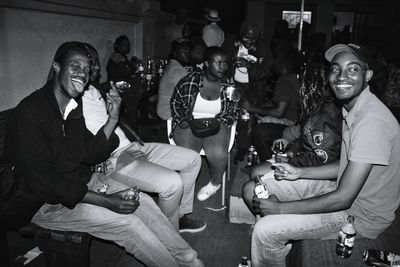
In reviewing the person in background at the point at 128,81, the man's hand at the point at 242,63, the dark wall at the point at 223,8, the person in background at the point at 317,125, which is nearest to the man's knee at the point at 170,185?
the person in background at the point at 317,125

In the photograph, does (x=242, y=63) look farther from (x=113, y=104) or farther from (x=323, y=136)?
(x=113, y=104)

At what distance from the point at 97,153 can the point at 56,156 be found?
1.14ft

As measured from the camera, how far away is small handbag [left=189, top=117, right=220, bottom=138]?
349cm

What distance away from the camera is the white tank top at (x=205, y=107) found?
3682 millimetres

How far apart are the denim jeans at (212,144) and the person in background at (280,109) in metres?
0.44

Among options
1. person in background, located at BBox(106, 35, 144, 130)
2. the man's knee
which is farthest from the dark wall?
the man's knee

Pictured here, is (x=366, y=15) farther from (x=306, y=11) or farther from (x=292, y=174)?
(x=292, y=174)

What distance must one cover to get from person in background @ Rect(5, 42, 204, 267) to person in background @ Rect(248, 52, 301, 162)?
1.82 metres

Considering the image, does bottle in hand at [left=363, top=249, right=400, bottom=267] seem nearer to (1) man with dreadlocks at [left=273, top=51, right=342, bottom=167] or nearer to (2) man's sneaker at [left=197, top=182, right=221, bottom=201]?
(1) man with dreadlocks at [left=273, top=51, right=342, bottom=167]

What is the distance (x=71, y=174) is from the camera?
7.09ft

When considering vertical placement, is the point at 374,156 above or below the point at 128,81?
below

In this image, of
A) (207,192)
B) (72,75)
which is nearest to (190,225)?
(207,192)

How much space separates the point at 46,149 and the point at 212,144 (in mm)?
1947

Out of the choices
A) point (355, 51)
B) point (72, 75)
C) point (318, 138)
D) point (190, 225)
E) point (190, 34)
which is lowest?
point (190, 225)
